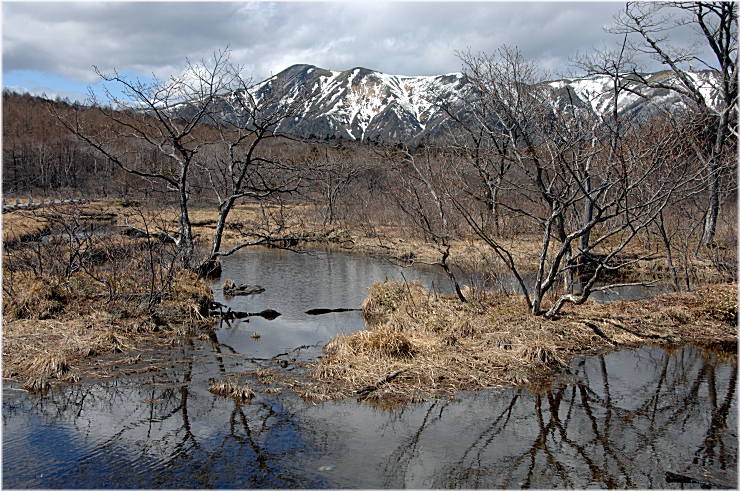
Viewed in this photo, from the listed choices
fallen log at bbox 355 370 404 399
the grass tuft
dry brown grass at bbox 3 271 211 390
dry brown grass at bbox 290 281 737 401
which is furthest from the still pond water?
dry brown grass at bbox 3 271 211 390

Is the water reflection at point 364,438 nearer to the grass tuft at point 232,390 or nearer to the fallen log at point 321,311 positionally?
Result: the grass tuft at point 232,390

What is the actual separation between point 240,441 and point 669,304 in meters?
10.1

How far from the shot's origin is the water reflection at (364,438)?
19.4ft

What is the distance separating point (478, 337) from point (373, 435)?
3.87 meters

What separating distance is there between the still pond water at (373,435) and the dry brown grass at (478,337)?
44 cm

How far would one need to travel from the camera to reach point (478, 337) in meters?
10.2

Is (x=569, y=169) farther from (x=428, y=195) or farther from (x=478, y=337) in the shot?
(x=428, y=195)

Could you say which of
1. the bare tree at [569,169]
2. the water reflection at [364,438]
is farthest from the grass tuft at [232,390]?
the bare tree at [569,169]

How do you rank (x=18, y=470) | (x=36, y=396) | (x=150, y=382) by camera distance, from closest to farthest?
(x=18, y=470) < (x=36, y=396) < (x=150, y=382)

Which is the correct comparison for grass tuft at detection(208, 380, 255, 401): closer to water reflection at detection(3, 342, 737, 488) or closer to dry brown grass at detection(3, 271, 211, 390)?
water reflection at detection(3, 342, 737, 488)

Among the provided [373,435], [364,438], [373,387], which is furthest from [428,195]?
[364,438]

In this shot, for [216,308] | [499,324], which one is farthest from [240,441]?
[216,308]

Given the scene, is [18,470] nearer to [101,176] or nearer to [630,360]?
[630,360]

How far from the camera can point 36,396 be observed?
7.70 meters
